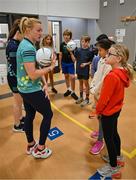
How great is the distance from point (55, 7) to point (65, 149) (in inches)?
190

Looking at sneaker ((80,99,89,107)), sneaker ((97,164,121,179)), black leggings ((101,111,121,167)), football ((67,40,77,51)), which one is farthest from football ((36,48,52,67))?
→ sneaker ((80,99,89,107))

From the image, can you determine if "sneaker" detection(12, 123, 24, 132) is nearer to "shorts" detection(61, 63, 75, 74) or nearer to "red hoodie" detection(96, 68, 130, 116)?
"red hoodie" detection(96, 68, 130, 116)

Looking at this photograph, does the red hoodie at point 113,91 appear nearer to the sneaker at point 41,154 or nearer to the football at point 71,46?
the sneaker at point 41,154

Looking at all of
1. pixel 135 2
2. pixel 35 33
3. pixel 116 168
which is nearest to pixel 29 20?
pixel 35 33

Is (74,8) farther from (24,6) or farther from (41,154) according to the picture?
(41,154)

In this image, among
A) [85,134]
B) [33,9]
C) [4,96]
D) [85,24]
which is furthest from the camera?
[85,24]

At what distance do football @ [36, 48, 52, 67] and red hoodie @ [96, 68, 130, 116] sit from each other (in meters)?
0.66

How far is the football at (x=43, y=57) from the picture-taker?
165cm

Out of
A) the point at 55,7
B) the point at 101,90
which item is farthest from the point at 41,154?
the point at 55,7

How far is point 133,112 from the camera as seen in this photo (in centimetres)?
310

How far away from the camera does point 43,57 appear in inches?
66.5

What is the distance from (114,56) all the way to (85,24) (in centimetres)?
681

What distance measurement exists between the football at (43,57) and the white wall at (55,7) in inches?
142

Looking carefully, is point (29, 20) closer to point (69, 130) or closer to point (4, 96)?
point (69, 130)
